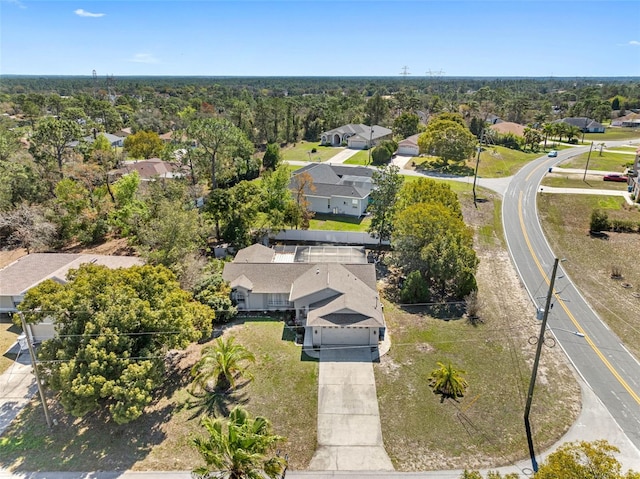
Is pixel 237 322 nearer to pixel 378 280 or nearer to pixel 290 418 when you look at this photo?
pixel 290 418

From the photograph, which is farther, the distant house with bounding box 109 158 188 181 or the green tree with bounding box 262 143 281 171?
the green tree with bounding box 262 143 281 171

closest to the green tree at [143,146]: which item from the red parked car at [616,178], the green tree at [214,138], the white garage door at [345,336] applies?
the green tree at [214,138]

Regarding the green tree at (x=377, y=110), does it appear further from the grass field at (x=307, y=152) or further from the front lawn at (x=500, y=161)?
the front lawn at (x=500, y=161)

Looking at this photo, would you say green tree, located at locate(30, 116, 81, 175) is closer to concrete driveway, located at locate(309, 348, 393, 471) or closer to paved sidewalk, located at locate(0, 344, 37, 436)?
paved sidewalk, located at locate(0, 344, 37, 436)

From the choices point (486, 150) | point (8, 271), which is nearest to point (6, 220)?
point (8, 271)

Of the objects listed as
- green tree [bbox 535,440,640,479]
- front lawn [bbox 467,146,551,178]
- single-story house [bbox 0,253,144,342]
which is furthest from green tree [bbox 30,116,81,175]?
front lawn [bbox 467,146,551,178]

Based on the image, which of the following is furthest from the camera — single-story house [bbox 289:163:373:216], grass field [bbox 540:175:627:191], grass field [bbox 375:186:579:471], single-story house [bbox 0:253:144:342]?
grass field [bbox 540:175:627:191]

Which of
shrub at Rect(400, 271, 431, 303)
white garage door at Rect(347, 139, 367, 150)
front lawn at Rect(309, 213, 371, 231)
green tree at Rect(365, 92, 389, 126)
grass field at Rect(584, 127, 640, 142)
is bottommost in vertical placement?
front lawn at Rect(309, 213, 371, 231)

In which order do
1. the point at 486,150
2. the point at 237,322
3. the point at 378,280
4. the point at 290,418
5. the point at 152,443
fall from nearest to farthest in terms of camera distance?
the point at 152,443
the point at 290,418
the point at 237,322
the point at 378,280
the point at 486,150

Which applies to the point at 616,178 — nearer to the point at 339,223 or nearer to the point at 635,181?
the point at 635,181
